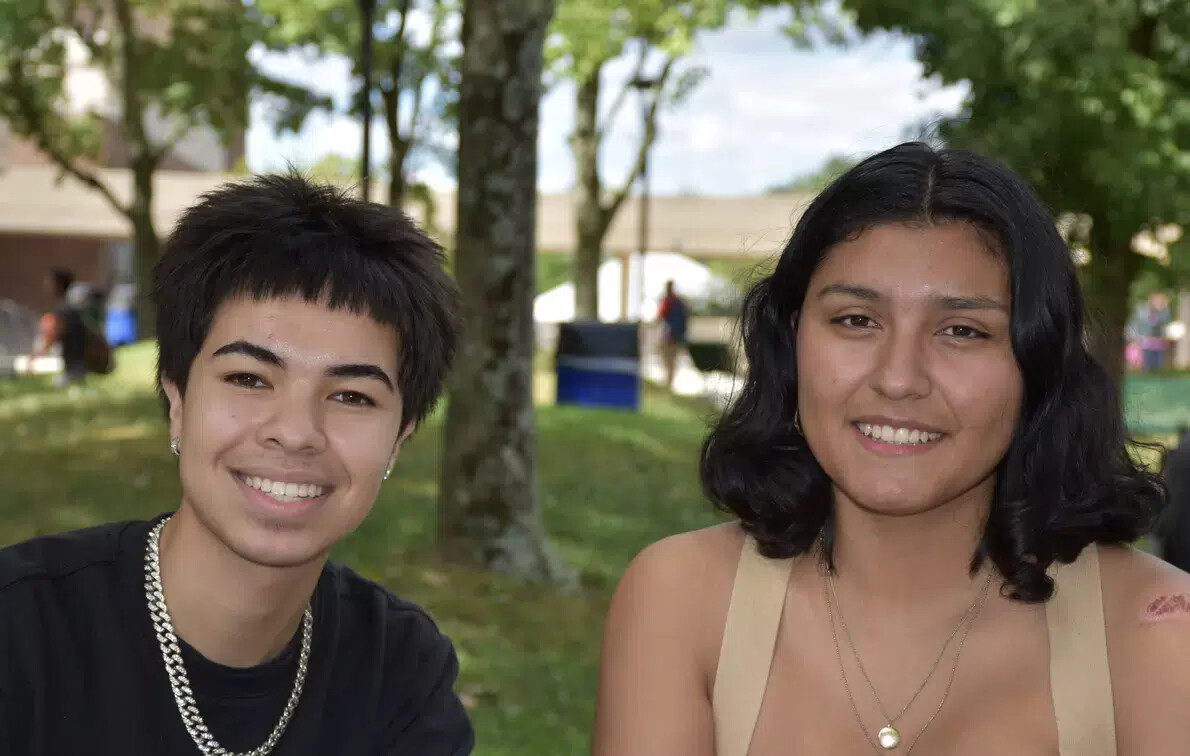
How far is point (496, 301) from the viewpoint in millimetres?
Answer: 9297

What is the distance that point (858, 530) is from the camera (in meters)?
3.11

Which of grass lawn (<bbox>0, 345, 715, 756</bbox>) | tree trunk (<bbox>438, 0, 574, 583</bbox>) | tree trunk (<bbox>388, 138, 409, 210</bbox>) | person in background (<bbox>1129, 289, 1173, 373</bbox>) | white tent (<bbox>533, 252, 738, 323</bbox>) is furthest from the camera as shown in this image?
white tent (<bbox>533, 252, 738, 323</bbox>)

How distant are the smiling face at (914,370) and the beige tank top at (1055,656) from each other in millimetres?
370

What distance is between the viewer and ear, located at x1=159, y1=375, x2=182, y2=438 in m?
2.90

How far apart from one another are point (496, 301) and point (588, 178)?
20942 mm

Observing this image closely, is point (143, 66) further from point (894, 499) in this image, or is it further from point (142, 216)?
point (894, 499)

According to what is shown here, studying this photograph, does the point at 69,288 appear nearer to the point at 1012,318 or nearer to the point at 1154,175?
the point at 1154,175

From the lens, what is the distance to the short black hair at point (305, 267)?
9.30ft

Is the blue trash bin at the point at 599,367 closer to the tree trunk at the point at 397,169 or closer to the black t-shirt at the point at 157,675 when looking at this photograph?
the tree trunk at the point at 397,169

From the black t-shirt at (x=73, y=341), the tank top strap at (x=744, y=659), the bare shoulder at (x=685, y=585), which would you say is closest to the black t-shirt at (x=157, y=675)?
the bare shoulder at (x=685, y=585)

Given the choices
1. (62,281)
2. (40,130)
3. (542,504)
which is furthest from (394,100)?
(542,504)

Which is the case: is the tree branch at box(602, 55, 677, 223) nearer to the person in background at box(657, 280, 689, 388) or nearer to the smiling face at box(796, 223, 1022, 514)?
the person in background at box(657, 280, 689, 388)

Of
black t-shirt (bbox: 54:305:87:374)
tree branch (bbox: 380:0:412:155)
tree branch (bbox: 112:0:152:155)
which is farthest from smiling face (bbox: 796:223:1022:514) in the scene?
tree branch (bbox: 112:0:152:155)

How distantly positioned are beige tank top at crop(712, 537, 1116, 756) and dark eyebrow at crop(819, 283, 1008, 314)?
0.63 m
